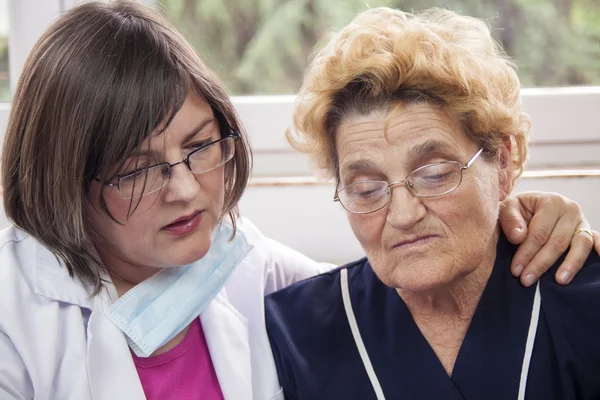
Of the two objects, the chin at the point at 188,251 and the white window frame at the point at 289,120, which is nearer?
the chin at the point at 188,251

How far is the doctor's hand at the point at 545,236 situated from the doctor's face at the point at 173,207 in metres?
0.66

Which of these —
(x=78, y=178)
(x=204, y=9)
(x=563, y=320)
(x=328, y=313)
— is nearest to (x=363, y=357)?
(x=328, y=313)

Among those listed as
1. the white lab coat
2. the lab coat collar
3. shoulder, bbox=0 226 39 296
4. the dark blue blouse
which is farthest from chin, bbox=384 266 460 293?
shoulder, bbox=0 226 39 296

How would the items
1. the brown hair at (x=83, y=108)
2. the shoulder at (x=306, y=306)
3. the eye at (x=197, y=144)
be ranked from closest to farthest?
1. the brown hair at (x=83, y=108)
2. the eye at (x=197, y=144)
3. the shoulder at (x=306, y=306)

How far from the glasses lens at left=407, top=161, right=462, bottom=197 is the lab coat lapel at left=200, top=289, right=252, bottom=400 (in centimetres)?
53

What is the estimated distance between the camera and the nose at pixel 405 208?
1547mm

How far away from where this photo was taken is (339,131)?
1675 millimetres

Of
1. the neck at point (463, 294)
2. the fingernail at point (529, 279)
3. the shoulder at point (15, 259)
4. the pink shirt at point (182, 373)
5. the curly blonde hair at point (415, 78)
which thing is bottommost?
the pink shirt at point (182, 373)

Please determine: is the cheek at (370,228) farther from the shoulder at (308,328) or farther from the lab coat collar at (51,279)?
the lab coat collar at (51,279)

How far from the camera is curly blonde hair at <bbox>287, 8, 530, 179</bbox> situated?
1.57 metres

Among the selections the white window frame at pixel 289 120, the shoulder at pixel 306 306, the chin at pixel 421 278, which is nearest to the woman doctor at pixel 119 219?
the shoulder at pixel 306 306

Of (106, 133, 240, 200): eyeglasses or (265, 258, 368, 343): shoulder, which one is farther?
(265, 258, 368, 343): shoulder

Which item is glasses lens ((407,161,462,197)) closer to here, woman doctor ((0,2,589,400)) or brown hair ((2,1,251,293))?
woman doctor ((0,2,589,400))

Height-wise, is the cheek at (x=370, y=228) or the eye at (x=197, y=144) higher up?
the eye at (x=197, y=144)
